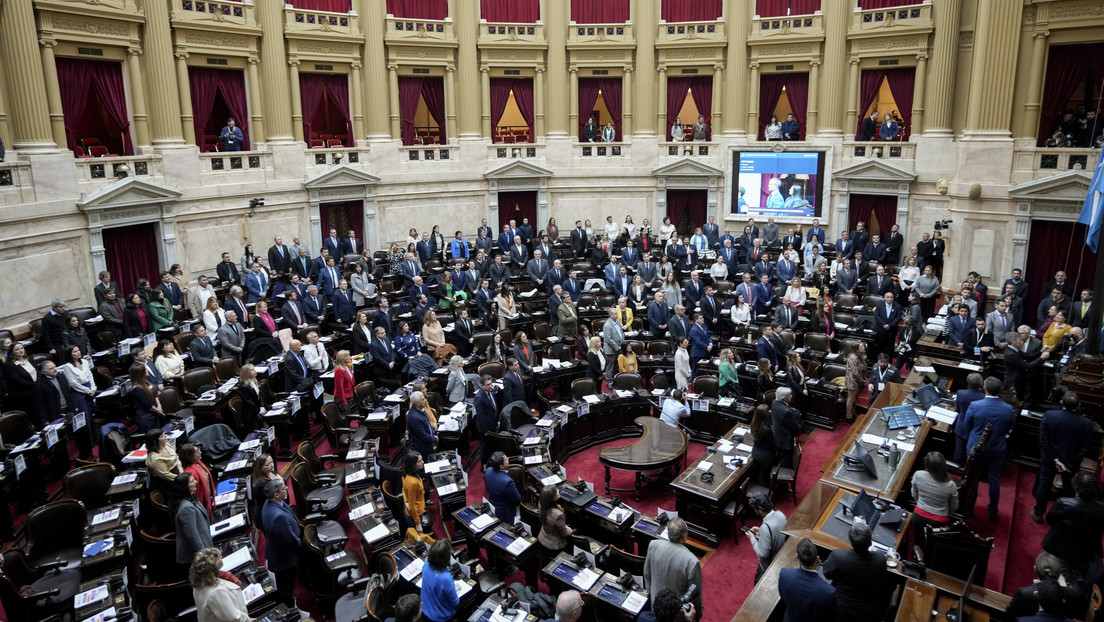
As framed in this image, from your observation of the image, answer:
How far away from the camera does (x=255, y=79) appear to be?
21.0 m

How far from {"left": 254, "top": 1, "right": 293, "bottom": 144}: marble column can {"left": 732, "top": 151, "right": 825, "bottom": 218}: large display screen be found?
14534mm

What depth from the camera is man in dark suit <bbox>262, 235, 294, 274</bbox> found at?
1928cm

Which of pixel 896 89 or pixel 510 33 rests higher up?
pixel 510 33

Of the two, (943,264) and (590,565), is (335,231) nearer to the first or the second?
(590,565)

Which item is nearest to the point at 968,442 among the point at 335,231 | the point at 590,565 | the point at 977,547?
the point at 977,547

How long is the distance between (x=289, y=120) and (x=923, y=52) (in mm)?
19124

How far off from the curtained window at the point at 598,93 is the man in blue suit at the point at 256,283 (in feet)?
42.3

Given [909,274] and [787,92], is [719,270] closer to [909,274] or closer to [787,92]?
[909,274]

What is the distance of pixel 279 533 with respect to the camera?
317 inches

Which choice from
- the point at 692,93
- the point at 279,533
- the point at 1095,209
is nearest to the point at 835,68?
the point at 692,93

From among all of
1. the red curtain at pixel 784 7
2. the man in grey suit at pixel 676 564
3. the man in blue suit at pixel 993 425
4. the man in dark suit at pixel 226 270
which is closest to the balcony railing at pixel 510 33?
the red curtain at pixel 784 7

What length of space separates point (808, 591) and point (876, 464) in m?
4.26

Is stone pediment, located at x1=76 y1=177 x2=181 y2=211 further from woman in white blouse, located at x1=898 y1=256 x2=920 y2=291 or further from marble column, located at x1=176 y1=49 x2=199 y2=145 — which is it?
woman in white blouse, located at x1=898 y1=256 x2=920 y2=291

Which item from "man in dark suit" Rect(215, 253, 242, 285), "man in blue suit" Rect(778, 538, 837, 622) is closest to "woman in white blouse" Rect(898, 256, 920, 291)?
"man in blue suit" Rect(778, 538, 837, 622)
